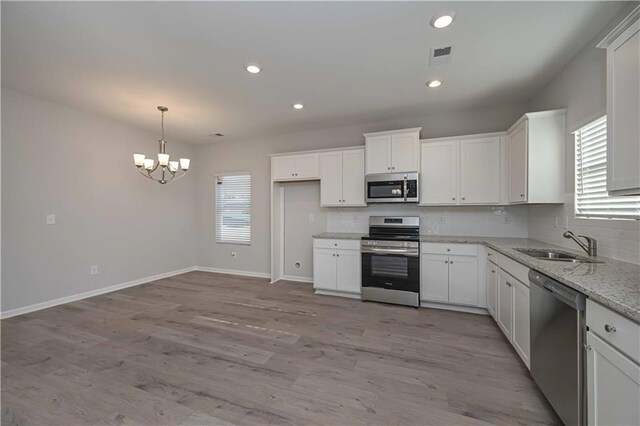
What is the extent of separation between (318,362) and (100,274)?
13.2 feet

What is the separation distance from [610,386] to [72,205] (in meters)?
5.76

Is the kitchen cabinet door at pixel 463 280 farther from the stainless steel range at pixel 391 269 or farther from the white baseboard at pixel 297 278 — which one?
the white baseboard at pixel 297 278

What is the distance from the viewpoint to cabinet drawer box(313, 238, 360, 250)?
400cm

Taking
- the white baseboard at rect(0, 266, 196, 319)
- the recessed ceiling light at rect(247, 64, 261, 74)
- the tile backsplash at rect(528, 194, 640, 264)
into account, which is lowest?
the white baseboard at rect(0, 266, 196, 319)

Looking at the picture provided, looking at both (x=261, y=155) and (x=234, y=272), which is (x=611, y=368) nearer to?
(x=261, y=155)

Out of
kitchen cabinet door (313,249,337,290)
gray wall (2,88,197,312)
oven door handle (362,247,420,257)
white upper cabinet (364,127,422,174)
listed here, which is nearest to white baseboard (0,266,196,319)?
gray wall (2,88,197,312)

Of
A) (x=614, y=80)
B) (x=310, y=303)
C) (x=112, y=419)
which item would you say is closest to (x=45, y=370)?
(x=112, y=419)

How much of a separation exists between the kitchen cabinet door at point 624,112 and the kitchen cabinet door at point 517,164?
53.6 inches

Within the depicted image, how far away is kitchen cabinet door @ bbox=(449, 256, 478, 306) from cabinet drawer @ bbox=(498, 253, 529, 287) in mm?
602

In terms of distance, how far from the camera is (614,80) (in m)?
1.54

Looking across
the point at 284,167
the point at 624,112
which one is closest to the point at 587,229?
the point at 624,112

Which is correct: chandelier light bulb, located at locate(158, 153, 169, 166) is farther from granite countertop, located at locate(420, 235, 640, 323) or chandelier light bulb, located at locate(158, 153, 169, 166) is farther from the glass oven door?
granite countertop, located at locate(420, 235, 640, 323)

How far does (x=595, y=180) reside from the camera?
2.28 metres

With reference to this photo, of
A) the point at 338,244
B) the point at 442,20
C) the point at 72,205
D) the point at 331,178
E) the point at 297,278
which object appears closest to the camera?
the point at 442,20
